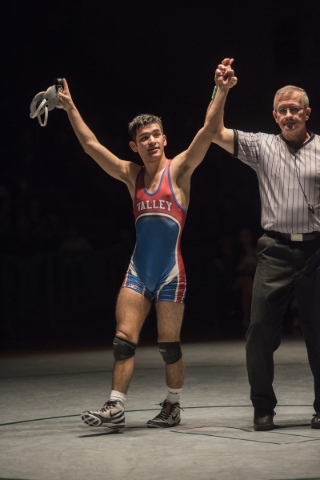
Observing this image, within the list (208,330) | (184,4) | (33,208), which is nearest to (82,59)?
(184,4)

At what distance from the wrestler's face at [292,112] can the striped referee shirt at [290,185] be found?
9 cm

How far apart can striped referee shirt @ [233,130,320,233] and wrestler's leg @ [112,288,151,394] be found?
2.68 ft

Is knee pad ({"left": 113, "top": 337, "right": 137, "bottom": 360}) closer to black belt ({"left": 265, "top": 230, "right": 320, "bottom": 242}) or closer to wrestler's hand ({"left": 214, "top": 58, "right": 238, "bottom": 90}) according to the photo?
black belt ({"left": 265, "top": 230, "right": 320, "bottom": 242})

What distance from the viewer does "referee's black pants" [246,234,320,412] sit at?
18.5ft

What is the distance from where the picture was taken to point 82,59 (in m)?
16.3

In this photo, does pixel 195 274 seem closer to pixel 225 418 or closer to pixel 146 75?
pixel 146 75

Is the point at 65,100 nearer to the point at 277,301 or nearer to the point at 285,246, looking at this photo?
the point at 285,246

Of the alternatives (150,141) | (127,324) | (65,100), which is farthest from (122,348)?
(65,100)

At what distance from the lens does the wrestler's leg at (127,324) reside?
5719 millimetres

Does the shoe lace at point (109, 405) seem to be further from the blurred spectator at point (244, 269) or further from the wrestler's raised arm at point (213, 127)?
the blurred spectator at point (244, 269)

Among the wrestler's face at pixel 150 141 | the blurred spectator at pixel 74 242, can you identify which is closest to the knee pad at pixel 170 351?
the wrestler's face at pixel 150 141

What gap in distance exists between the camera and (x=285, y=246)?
18.5 feet

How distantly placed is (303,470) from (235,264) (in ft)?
27.1

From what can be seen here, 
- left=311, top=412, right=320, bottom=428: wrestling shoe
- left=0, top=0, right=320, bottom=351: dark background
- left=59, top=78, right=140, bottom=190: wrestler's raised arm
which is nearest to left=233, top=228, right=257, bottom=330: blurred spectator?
left=0, top=0, right=320, bottom=351: dark background
